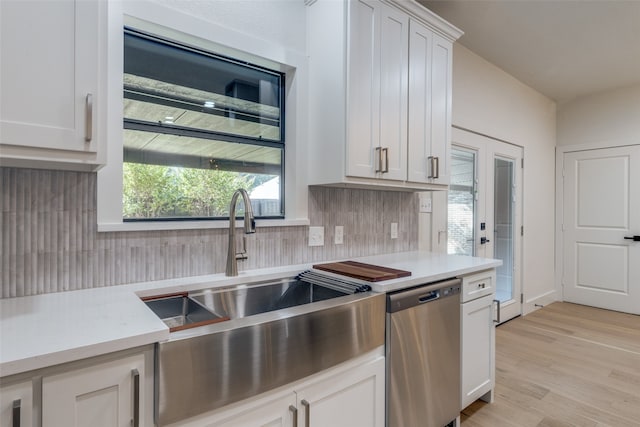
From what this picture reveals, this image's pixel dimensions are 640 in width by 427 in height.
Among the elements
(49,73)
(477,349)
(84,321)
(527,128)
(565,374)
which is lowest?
(565,374)

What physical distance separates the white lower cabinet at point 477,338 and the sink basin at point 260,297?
871 millimetres

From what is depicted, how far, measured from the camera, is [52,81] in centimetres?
98

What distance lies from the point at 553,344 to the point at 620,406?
1011mm

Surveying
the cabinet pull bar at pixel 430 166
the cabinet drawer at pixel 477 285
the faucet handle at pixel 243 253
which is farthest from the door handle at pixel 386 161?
the faucet handle at pixel 243 253

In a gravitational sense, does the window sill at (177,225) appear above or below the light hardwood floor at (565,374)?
above

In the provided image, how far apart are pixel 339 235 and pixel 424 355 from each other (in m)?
0.86

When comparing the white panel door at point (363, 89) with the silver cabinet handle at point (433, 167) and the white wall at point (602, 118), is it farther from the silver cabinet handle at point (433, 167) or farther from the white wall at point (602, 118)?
the white wall at point (602, 118)

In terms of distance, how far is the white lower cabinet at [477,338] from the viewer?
1.95 metres

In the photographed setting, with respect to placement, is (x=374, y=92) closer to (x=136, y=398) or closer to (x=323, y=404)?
(x=323, y=404)

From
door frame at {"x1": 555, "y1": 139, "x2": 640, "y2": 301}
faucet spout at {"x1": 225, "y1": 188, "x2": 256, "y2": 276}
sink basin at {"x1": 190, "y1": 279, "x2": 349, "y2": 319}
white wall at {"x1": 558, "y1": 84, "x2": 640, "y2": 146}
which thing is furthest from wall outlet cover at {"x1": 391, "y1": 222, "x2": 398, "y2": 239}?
white wall at {"x1": 558, "y1": 84, "x2": 640, "y2": 146}

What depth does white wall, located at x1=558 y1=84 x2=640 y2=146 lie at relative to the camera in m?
3.98

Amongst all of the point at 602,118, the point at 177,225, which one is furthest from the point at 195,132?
the point at 602,118

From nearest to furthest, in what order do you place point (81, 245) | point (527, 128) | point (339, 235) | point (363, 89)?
1. point (81, 245)
2. point (363, 89)
3. point (339, 235)
4. point (527, 128)

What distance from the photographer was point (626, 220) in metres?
4.04
